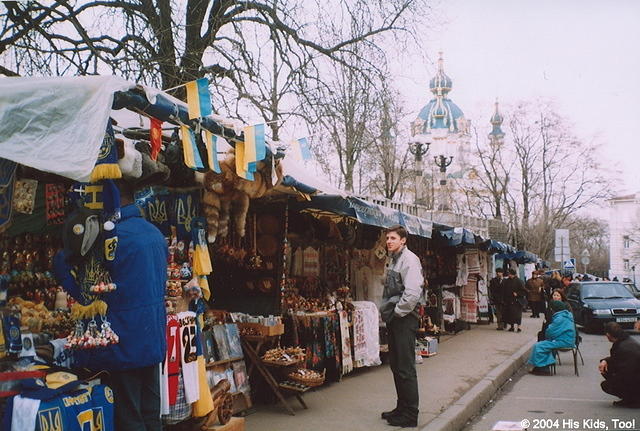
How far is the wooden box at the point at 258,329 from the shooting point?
6.91m

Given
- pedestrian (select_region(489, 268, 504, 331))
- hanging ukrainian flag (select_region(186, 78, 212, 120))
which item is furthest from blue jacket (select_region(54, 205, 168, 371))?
pedestrian (select_region(489, 268, 504, 331))

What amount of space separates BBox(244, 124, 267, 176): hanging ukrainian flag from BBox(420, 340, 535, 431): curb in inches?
127

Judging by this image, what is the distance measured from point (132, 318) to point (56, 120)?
124 centimetres

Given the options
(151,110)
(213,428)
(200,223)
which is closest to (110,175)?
(151,110)

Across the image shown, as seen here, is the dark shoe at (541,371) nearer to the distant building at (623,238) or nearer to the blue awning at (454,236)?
the blue awning at (454,236)

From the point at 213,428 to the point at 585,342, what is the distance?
13598 millimetres

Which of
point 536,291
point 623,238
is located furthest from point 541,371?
point 623,238

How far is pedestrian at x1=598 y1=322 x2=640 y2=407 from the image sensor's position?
24.6 ft

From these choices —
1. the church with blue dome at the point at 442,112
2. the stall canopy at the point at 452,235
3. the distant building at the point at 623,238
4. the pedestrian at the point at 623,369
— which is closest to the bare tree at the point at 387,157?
the stall canopy at the point at 452,235

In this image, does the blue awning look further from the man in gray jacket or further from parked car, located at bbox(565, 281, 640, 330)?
the man in gray jacket

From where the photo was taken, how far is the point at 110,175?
377 centimetres

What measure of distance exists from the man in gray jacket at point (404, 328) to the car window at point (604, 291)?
1496 centimetres

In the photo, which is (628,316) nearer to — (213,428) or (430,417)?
(430,417)

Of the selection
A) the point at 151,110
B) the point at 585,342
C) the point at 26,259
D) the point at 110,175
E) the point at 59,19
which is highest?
the point at 59,19
